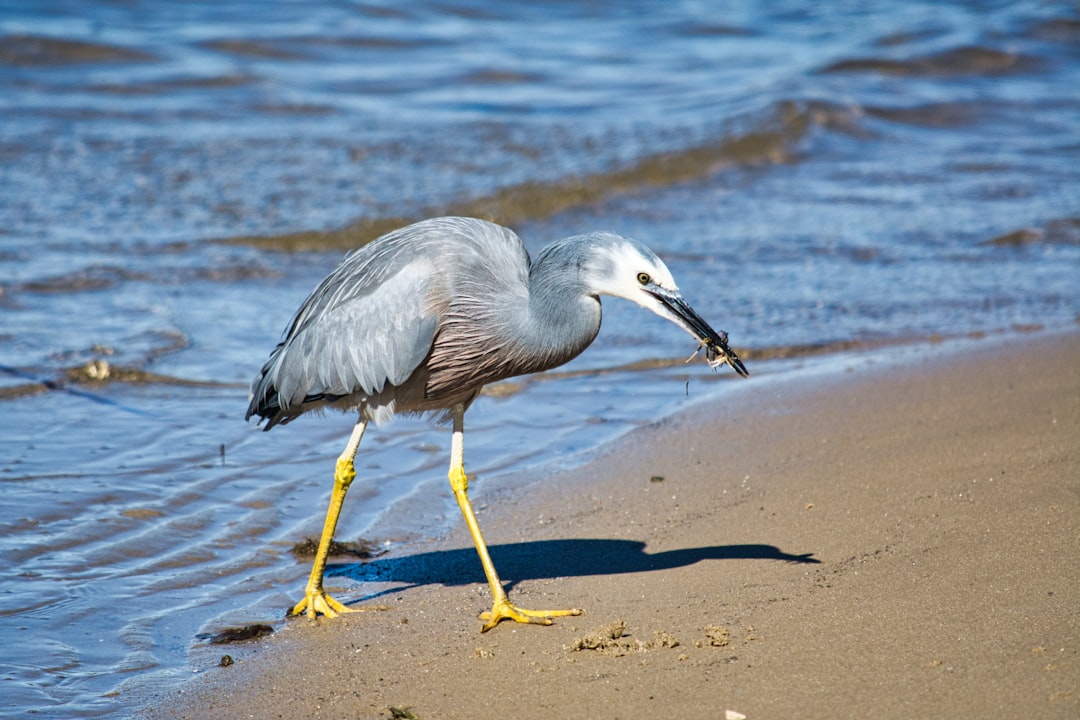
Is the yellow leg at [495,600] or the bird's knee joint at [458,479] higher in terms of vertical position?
the bird's knee joint at [458,479]

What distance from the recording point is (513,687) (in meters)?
3.92

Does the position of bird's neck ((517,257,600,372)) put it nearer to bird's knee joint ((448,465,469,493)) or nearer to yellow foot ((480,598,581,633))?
bird's knee joint ((448,465,469,493))

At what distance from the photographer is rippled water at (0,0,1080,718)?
552 cm

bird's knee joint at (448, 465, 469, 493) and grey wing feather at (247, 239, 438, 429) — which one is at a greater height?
grey wing feather at (247, 239, 438, 429)

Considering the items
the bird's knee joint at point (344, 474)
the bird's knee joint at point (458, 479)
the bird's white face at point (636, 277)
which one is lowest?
the bird's knee joint at point (458, 479)

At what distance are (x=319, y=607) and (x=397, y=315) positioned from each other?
1.19 m

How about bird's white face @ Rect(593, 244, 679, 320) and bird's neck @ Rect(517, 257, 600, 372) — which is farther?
bird's neck @ Rect(517, 257, 600, 372)

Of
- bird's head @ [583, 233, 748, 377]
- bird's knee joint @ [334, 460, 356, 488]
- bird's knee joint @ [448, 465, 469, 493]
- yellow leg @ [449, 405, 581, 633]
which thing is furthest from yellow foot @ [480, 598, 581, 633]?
bird's head @ [583, 233, 748, 377]

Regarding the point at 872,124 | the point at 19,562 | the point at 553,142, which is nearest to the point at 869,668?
the point at 19,562

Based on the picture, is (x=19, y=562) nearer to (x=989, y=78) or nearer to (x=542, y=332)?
(x=542, y=332)

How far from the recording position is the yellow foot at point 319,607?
4734mm

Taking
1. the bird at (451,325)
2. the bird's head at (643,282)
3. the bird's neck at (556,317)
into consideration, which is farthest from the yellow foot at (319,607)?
the bird's head at (643,282)

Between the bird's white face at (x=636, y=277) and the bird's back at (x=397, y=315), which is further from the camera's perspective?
the bird's back at (x=397, y=315)

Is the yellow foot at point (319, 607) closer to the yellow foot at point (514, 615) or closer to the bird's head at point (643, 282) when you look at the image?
the yellow foot at point (514, 615)
